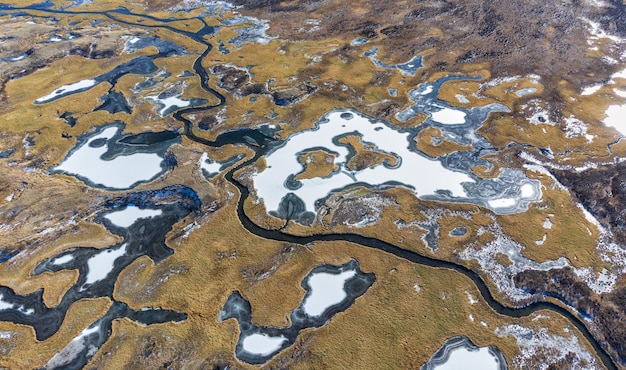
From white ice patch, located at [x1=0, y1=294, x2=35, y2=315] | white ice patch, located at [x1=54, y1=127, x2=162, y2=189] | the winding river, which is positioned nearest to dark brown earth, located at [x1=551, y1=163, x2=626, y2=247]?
the winding river

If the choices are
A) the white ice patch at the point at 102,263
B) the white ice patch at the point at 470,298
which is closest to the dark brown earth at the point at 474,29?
the white ice patch at the point at 470,298

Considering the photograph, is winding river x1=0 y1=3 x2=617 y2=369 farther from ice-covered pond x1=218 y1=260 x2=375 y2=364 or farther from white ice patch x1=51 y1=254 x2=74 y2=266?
white ice patch x1=51 y1=254 x2=74 y2=266

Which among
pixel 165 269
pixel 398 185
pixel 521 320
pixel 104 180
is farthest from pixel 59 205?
pixel 521 320

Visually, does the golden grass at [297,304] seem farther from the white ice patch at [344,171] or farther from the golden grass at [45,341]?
the white ice patch at [344,171]

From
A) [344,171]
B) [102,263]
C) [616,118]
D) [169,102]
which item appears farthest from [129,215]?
[616,118]

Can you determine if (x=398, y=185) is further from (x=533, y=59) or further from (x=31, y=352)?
(x=533, y=59)

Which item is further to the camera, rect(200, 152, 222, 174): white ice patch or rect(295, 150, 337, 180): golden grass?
rect(200, 152, 222, 174): white ice patch
